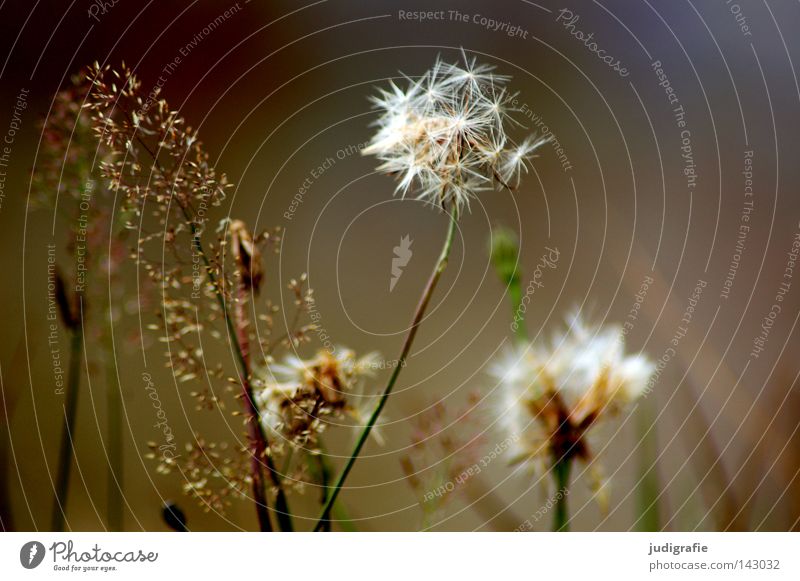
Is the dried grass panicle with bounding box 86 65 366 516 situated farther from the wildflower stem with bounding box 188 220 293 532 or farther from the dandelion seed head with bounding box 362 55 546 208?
the dandelion seed head with bounding box 362 55 546 208

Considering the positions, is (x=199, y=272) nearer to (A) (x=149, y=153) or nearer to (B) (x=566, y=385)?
(A) (x=149, y=153)

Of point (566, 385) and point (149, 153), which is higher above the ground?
point (149, 153)

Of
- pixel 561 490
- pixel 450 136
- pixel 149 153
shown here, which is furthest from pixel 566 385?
pixel 149 153

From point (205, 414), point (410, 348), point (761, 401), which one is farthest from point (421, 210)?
point (761, 401)

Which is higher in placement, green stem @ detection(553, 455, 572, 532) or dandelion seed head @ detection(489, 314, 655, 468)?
dandelion seed head @ detection(489, 314, 655, 468)

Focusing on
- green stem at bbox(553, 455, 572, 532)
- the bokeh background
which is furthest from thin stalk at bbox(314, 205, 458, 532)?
green stem at bbox(553, 455, 572, 532)

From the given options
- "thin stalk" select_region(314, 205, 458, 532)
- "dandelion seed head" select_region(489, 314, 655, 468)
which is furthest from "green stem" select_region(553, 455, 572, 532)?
"thin stalk" select_region(314, 205, 458, 532)
